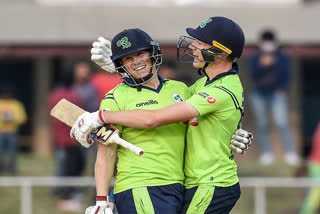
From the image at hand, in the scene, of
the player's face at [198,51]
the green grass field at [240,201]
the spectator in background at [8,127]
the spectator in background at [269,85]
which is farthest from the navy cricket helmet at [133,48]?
the spectator in background at [8,127]

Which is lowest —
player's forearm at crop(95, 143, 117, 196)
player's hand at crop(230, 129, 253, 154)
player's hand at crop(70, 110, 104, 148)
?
player's forearm at crop(95, 143, 117, 196)

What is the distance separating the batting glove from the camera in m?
5.27

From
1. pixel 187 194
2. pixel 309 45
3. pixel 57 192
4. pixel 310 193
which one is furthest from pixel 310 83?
pixel 187 194

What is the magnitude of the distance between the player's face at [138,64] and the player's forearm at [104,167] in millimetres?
511

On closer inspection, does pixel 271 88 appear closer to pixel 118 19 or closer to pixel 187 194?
pixel 118 19

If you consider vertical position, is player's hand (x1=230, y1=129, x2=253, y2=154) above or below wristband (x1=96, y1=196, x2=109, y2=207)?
above

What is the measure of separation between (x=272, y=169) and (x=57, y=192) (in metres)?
3.38

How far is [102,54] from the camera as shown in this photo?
5.77 meters

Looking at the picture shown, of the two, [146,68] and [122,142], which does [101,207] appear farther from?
[146,68]

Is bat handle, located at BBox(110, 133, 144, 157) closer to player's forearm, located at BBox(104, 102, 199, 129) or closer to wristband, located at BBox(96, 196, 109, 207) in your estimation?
player's forearm, located at BBox(104, 102, 199, 129)

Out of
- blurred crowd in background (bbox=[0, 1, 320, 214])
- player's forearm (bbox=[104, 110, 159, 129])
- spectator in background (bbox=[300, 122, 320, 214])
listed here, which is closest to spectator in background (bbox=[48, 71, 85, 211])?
blurred crowd in background (bbox=[0, 1, 320, 214])

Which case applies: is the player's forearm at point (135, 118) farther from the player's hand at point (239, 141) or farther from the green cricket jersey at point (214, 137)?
the player's hand at point (239, 141)

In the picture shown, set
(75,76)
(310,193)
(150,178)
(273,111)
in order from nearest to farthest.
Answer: (150,178) < (310,193) < (75,76) < (273,111)

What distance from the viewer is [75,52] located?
14.4m
